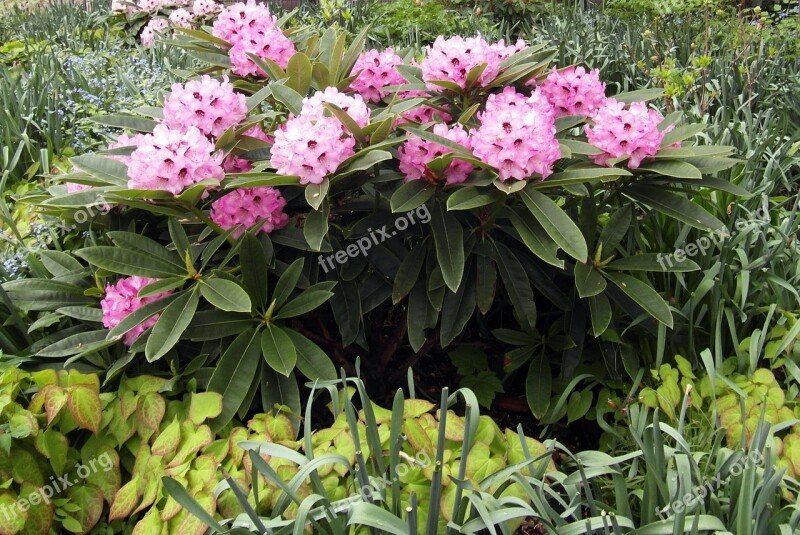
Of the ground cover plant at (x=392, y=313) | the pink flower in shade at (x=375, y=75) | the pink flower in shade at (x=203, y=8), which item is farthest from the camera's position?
the pink flower in shade at (x=203, y=8)

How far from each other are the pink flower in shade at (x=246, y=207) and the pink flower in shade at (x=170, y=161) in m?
0.14

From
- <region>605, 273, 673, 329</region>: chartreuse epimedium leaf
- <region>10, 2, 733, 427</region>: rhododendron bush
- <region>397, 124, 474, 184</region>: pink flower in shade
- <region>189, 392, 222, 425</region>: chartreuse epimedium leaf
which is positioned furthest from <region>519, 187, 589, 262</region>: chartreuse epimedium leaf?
<region>189, 392, 222, 425</region>: chartreuse epimedium leaf

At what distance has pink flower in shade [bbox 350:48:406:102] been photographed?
6.69 ft

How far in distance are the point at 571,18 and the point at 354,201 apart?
372 cm

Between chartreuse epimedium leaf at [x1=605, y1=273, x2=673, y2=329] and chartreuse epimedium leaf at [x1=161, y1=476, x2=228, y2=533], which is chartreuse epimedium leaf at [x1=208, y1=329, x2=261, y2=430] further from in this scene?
chartreuse epimedium leaf at [x1=605, y1=273, x2=673, y2=329]

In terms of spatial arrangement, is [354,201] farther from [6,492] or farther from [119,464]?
[6,492]

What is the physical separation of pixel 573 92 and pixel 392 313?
0.89 m

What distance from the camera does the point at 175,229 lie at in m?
1.67

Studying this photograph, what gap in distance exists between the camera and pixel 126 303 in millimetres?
1742

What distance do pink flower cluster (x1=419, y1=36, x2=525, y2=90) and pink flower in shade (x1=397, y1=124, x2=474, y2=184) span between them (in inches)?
8.8

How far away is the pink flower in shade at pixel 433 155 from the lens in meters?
1.63
